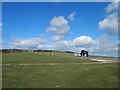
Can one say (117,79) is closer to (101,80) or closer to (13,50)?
(101,80)

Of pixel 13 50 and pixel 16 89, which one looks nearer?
pixel 16 89

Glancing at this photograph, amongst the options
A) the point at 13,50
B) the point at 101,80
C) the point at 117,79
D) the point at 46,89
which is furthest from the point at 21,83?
the point at 13,50

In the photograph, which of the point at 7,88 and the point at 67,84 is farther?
the point at 67,84

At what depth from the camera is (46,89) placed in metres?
12.1

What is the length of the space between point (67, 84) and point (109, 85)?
221 cm

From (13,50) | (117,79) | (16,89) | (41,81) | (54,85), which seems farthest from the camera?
(13,50)

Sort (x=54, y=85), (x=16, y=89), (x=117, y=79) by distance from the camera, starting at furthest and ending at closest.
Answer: (x=117, y=79)
(x=54, y=85)
(x=16, y=89)

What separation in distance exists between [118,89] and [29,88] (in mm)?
4343

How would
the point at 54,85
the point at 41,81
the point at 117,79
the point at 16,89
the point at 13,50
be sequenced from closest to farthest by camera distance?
the point at 16,89, the point at 54,85, the point at 41,81, the point at 117,79, the point at 13,50

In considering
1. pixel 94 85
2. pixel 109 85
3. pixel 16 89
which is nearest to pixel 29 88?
pixel 16 89

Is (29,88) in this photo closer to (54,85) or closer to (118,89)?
(54,85)

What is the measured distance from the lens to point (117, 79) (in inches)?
603

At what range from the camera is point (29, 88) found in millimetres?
12320

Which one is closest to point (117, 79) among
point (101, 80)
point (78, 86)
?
point (101, 80)
